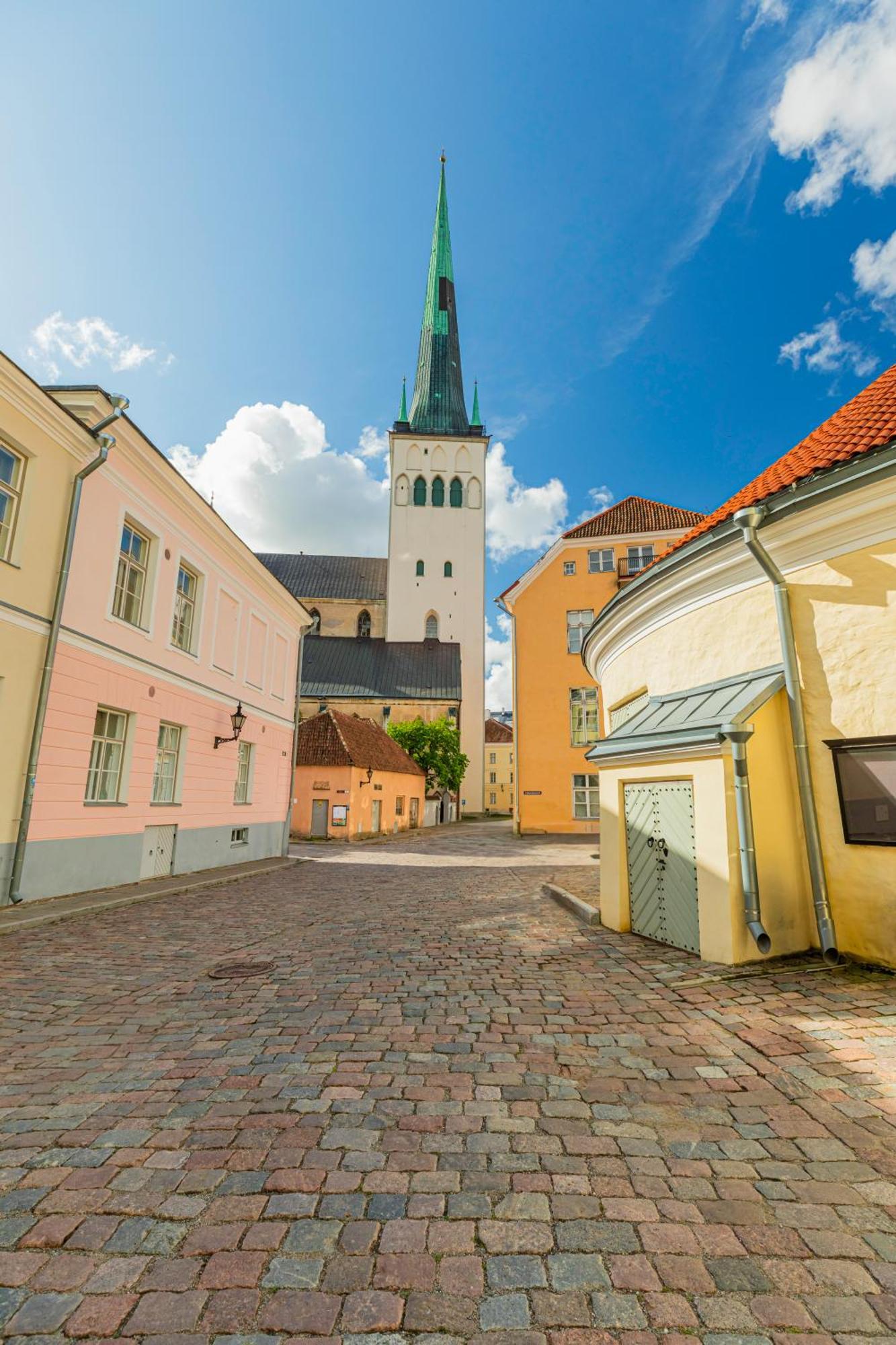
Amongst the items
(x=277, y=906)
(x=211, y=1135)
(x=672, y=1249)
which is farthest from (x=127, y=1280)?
(x=277, y=906)

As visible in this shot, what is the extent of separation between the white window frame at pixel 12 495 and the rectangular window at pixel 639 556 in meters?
21.9

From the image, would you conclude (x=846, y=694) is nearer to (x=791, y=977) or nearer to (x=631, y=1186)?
(x=791, y=977)

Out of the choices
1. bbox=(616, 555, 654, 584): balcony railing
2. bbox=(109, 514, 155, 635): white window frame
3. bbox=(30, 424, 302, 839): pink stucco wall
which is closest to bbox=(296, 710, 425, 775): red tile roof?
bbox=(30, 424, 302, 839): pink stucco wall

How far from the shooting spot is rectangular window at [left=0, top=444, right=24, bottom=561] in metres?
8.23

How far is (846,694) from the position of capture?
5.33 m

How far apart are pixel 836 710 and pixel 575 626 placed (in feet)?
71.7

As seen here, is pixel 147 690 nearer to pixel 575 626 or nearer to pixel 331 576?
pixel 575 626

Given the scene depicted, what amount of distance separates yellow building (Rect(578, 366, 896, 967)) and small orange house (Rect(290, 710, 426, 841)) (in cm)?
1990

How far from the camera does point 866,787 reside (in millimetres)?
5129

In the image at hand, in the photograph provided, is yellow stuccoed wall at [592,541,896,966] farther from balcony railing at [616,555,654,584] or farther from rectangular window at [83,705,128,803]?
balcony railing at [616,555,654,584]

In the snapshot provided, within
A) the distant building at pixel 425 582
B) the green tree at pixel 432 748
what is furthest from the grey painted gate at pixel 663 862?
the distant building at pixel 425 582

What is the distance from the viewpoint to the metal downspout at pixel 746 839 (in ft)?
17.0

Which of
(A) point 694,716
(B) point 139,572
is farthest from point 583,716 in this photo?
(A) point 694,716

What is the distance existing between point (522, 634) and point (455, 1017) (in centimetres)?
2387
